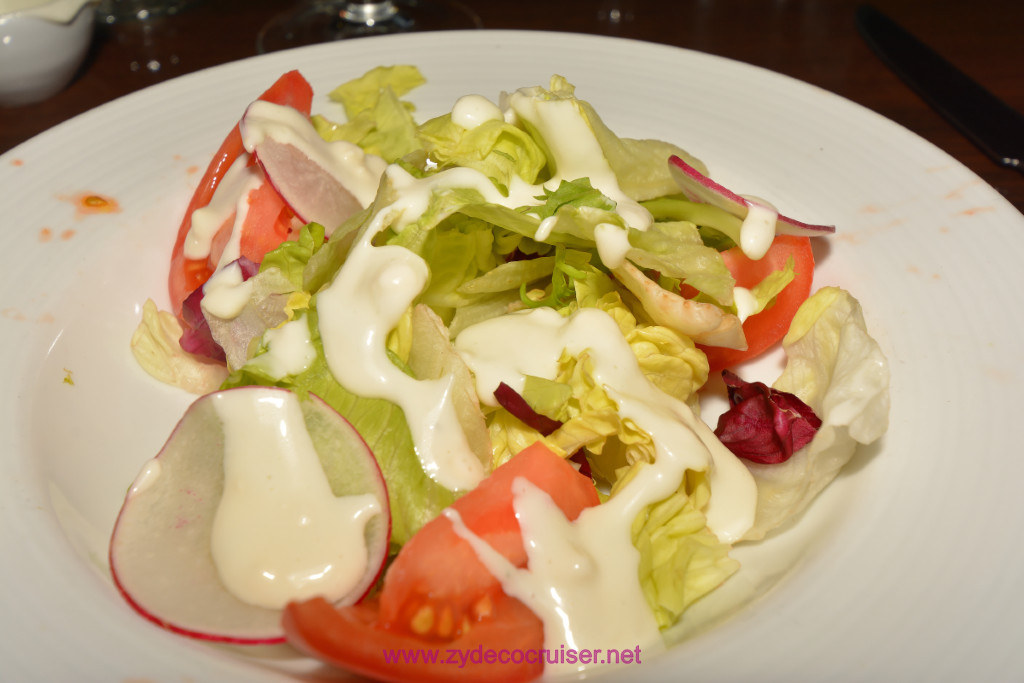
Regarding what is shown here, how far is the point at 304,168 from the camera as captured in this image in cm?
202

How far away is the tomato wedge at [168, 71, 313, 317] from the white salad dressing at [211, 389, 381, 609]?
605 millimetres

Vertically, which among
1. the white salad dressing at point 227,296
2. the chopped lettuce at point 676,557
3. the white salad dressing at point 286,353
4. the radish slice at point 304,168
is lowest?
the chopped lettuce at point 676,557

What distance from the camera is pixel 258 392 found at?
5.10 feet

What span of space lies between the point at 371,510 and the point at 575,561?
36cm

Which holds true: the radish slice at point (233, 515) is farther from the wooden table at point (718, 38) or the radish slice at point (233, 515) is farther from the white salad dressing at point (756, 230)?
the wooden table at point (718, 38)

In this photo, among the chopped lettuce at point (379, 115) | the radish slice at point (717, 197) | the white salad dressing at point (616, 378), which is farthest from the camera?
the chopped lettuce at point (379, 115)

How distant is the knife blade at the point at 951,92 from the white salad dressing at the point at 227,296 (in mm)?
2101

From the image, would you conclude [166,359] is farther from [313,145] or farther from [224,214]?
[313,145]

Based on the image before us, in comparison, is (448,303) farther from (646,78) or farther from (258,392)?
(646,78)

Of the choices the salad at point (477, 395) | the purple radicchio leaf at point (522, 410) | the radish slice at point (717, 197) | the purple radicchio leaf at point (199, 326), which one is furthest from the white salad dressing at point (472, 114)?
the purple radicchio leaf at point (522, 410)

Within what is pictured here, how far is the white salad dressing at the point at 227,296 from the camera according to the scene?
181cm

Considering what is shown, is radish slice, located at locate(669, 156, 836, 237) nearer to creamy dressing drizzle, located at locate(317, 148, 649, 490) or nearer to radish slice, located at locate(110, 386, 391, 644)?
creamy dressing drizzle, located at locate(317, 148, 649, 490)

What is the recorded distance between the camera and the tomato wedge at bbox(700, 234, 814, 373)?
1.93m

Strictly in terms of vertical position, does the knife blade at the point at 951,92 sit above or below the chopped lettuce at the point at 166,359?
above
